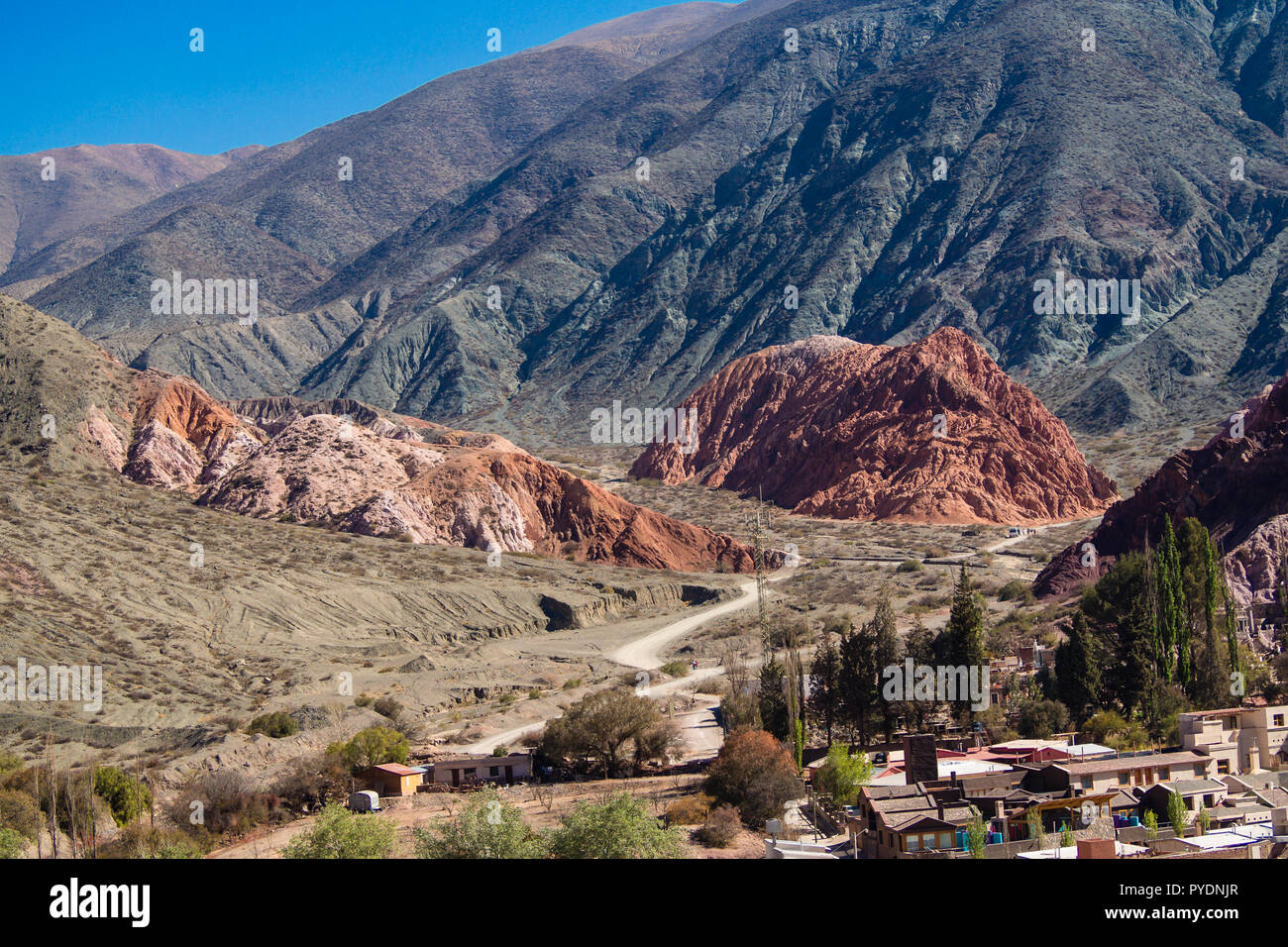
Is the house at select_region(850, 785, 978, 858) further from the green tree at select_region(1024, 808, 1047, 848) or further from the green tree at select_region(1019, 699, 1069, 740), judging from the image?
the green tree at select_region(1019, 699, 1069, 740)

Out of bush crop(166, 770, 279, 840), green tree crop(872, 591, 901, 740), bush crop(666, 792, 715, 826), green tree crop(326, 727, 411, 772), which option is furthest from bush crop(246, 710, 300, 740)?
green tree crop(872, 591, 901, 740)

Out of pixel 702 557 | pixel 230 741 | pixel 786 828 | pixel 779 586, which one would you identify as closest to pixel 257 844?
pixel 230 741

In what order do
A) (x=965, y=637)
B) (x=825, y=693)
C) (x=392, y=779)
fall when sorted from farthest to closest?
(x=825, y=693) < (x=965, y=637) < (x=392, y=779)

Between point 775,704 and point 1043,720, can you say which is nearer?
point 1043,720

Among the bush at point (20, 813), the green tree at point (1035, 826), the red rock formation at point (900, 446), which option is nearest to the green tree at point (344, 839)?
the bush at point (20, 813)

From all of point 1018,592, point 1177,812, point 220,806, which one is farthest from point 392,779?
point 1018,592

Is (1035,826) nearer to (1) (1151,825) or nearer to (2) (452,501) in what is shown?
(1) (1151,825)
